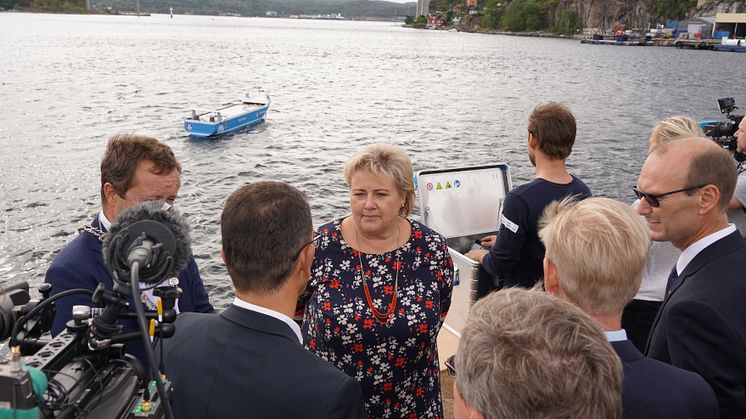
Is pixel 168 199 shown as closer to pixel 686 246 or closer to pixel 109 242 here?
pixel 109 242

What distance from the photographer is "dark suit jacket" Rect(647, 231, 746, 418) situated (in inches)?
85.4

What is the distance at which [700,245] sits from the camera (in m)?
2.70

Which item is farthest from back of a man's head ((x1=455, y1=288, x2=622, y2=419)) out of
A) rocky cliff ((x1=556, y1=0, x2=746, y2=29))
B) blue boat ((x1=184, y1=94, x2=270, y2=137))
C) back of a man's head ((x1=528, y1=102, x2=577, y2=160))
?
rocky cliff ((x1=556, y1=0, x2=746, y2=29))

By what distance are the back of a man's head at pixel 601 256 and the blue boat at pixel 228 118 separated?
27579 millimetres

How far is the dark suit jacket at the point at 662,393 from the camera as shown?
1.87 m

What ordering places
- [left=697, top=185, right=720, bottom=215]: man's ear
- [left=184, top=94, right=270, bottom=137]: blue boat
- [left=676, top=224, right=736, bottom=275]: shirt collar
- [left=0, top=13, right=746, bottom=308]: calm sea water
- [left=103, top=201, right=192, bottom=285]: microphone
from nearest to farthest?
[left=103, top=201, right=192, bottom=285]: microphone < [left=676, top=224, right=736, bottom=275]: shirt collar < [left=697, top=185, right=720, bottom=215]: man's ear < [left=0, top=13, right=746, bottom=308]: calm sea water < [left=184, top=94, right=270, bottom=137]: blue boat

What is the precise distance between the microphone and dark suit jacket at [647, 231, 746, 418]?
75.7 inches

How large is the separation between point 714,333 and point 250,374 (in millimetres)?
1771

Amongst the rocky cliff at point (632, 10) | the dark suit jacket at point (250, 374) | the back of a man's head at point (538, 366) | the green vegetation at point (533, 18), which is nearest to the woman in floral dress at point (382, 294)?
the dark suit jacket at point (250, 374)

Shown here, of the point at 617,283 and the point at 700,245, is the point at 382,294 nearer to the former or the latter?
the point at 617,283

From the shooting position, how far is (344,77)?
2409 inches

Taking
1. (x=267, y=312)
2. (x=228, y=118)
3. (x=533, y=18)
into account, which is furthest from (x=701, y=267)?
(x=533, y=18)

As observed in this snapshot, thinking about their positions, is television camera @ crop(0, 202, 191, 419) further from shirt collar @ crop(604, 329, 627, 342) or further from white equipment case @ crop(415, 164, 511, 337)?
white equipment case @ crop(415, 164, 511, 337)

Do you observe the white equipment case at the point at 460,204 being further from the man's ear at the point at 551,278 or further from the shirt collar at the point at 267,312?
the shirt collar at the point at 267,312
